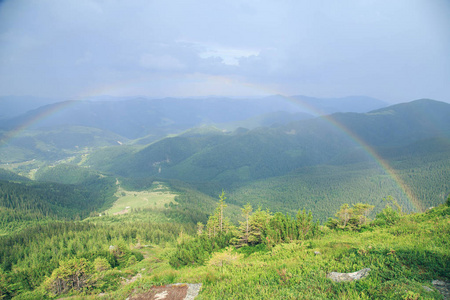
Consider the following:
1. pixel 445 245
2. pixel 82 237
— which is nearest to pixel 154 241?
pixel 82 237

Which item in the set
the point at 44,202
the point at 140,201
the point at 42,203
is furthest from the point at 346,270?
the point at 44,202

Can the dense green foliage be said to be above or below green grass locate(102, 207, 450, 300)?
below

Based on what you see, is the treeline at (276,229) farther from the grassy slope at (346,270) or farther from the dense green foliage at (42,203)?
the dense green foliage at (42,203)

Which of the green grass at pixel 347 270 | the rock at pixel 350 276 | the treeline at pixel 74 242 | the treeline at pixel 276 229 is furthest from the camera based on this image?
the treeline at pixel 74 242

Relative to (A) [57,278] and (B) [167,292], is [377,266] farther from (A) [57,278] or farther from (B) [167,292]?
(A) [57,278]

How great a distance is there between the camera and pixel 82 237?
8456cm

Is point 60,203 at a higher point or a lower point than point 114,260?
lower

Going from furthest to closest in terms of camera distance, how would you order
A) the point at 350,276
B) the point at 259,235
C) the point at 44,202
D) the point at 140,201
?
the point at 140,201 → the point at 44,202 → the point at 259,235 → the point at 350,276

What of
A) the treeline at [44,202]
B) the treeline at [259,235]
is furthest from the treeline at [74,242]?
the treeline at [44,202]

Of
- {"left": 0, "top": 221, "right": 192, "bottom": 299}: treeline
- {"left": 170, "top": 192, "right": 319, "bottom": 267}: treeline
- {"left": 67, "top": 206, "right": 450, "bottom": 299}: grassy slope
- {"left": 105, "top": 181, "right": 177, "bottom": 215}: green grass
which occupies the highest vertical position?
{"left": 67, "top": 206, "right": 450, "bottom": 299}: grassy slope

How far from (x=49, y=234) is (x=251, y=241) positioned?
9227cm

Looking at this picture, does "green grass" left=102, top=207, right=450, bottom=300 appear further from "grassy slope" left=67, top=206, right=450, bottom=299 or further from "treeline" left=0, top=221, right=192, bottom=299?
"treeline" left=0, top=221, right=192, bottom=299

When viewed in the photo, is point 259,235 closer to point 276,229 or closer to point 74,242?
point 276,229

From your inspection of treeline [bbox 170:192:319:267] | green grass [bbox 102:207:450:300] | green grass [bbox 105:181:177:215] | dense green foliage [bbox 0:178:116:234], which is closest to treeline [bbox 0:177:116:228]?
dense green foliage [bbox 0:178:116:234]
